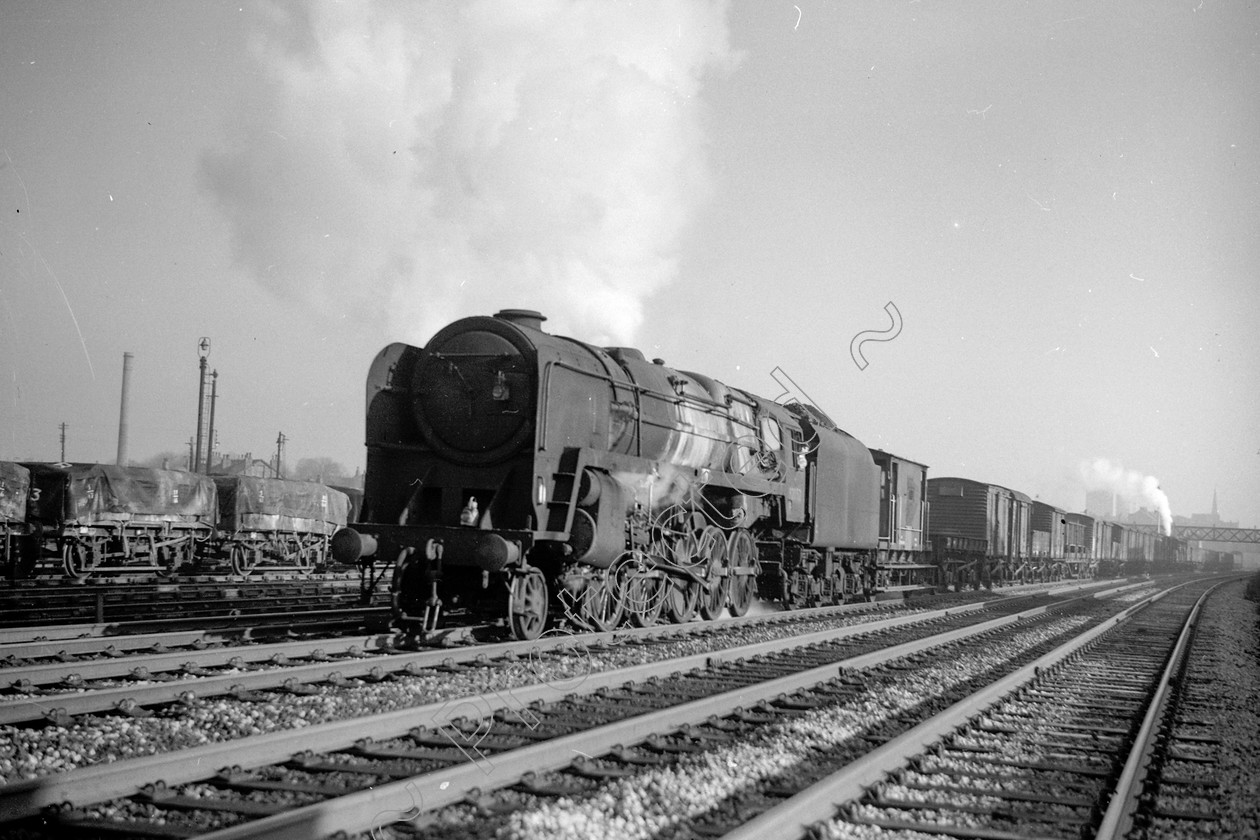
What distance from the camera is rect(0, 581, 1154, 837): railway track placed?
3.88m

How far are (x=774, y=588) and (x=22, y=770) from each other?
12.4 m

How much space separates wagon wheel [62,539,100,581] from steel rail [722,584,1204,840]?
63.2ft

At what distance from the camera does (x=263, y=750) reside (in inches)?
186

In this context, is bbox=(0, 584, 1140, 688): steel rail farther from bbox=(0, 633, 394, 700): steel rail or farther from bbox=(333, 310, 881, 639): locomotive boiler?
bbox=(333, 310, 881, 639): locomotive boiler

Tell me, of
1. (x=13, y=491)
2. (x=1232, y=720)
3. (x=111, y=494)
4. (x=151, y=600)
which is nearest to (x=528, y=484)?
(x=1232, y=720)

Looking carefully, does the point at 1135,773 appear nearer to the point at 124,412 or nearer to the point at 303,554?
the point at 303,554

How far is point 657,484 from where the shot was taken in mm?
11484

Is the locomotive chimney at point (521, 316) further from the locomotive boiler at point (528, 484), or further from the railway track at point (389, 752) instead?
the railway track at point (389, 752)

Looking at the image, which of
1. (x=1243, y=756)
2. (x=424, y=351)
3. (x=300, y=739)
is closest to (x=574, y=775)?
(x=300, y=739)

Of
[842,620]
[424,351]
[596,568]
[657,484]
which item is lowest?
[842,620]

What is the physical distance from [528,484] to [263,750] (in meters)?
5.13

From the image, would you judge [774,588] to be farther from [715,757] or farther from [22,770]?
[22,770]

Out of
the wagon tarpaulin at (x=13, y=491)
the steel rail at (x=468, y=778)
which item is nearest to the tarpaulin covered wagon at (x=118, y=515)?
the wagon tarpaulin at (x=13, y=491)

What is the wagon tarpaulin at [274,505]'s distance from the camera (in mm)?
24906
